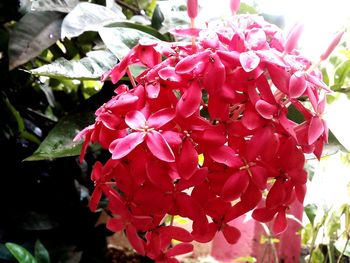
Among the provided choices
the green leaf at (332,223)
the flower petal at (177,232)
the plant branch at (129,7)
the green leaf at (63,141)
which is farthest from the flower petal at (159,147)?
the plant branch at (129,7)

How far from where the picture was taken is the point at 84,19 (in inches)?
27.4

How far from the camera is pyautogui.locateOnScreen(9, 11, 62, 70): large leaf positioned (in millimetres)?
718

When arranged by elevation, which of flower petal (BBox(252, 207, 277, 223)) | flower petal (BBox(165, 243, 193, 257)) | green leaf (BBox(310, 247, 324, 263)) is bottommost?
green leaf (BBox(310, 247, 324, 263))

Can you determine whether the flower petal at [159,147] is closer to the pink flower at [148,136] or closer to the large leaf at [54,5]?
the pink flower at [148,136]

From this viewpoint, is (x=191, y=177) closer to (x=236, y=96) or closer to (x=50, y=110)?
(x=236, y=96)

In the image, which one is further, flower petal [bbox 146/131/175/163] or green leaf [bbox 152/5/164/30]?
green leaf [bbox 152/5/164/30]

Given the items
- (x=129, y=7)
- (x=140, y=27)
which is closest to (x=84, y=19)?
(x=140, y=27)

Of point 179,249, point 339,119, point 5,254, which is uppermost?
point 339,119

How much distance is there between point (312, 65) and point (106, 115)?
0.22 metres

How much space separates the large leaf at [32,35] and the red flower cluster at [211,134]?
31cm

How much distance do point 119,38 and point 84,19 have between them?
0.42ft

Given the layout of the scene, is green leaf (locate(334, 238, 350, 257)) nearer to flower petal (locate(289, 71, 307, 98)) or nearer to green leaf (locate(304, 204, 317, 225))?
green leaf (locate(304, 204, 317, 225))

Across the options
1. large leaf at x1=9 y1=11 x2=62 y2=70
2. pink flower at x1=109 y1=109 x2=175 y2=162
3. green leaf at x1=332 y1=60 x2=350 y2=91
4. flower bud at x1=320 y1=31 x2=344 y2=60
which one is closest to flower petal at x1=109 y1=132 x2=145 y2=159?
pink flower at x1=109 y1=109 x2=175 y2=162

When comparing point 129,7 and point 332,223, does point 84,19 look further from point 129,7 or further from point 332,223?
point 332,223
